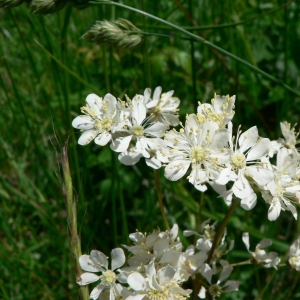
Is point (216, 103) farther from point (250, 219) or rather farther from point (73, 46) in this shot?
point (73, 46)

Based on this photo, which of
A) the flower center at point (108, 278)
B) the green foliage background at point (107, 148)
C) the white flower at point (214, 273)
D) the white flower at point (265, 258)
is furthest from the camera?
the green foliage background at point (107, 148)

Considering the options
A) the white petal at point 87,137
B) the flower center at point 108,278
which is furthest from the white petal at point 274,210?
the white petal at point 87,137

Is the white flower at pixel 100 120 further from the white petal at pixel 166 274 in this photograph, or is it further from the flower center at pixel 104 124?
the white petal at pixel 166 274

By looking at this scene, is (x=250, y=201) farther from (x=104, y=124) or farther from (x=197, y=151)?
(x=104, y=124)

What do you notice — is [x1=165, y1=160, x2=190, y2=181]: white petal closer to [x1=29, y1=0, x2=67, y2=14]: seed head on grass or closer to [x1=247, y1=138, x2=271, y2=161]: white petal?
[x1=247, y1=138, x2=271, y2=161]: white petal

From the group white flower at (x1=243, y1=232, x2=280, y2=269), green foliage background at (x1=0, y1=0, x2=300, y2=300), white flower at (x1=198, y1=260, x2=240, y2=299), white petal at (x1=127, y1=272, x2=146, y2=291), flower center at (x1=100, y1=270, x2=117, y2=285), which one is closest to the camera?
white petal at (x1=127, y1=272, x2=146, y2=291)

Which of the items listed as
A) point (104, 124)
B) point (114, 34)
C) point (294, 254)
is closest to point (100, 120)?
point (104, 124)

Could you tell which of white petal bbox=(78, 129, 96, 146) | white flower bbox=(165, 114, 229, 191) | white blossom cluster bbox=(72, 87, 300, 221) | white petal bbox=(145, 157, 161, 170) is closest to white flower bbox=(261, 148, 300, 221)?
white blossom cluster bbox=(72, 87, 300, 221)
